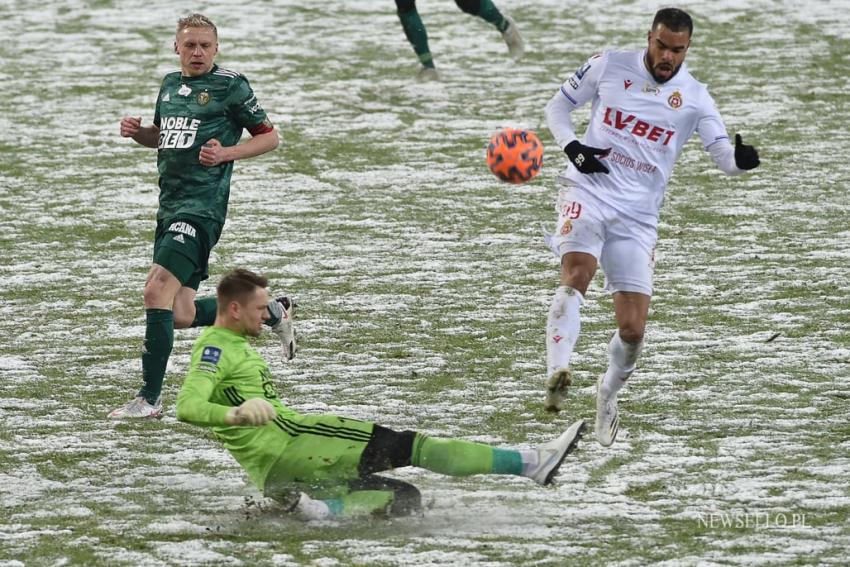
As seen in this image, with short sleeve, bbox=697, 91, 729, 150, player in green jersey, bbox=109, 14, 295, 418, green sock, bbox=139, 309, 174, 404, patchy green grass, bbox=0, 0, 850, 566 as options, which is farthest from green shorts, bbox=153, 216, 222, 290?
short sleeve, bbox=697, 91, 729, 150

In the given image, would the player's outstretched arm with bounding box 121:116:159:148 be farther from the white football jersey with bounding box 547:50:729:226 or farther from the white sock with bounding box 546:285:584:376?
the white sock with bounding box 546:285:584:376

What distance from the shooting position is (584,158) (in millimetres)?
7773

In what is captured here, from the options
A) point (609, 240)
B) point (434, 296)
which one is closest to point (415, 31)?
point (434, 296)

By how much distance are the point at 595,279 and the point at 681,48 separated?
3.41 m

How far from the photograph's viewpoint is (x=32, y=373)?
912cm

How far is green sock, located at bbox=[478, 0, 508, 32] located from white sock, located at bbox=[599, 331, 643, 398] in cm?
900

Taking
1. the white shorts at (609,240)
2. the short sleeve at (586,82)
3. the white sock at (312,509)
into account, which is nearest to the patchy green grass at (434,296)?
the white sock at (312,509)

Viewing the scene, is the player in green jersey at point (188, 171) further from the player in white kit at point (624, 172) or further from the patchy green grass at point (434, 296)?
the player in white kit at point (624, 172)

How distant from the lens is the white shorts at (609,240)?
7.80 meters

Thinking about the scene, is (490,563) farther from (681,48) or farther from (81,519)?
(681,48)

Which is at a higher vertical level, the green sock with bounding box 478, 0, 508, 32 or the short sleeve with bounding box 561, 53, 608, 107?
the green sock with bounding box 478, 0, 508, 32

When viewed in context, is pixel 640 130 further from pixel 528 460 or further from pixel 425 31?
pixel 425 31

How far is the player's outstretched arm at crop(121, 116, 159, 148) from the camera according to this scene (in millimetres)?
8664

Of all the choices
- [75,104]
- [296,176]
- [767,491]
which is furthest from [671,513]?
[75,104]
